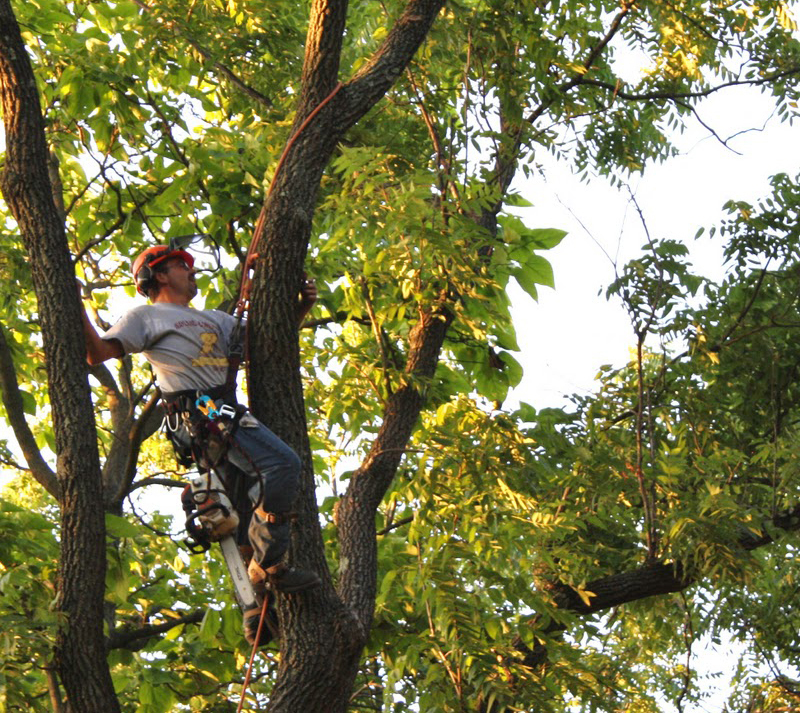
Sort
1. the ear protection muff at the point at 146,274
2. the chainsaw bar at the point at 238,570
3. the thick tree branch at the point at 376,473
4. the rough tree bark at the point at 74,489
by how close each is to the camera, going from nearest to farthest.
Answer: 1. the rough tree bark at the point at 74,489
2. the chainsaw bar at the point at 238,570
3. the ear protection muff at the point at 146,274
4. the thick tree branch at the point at 376,473

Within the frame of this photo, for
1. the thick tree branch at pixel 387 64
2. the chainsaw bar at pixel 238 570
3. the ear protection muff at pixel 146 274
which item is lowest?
the chainsaw bar at pixel 238 570

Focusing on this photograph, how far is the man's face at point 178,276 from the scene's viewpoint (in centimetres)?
509

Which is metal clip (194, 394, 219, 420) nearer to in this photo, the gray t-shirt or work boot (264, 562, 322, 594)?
the gray t-shirt

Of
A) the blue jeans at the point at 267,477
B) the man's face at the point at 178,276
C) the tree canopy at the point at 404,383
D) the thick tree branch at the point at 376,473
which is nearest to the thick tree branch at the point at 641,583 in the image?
the tree canopy at the point at 404,383

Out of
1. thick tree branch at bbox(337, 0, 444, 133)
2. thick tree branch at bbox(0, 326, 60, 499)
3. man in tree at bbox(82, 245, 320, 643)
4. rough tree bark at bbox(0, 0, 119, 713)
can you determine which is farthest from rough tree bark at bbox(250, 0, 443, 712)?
thick tree branch at bbox(0, 326, 60, 499)

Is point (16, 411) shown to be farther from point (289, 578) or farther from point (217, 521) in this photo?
point (289, 578)

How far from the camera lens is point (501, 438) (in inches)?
260

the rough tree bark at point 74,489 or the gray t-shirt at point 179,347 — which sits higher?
the gray t-shirt at point 179,347

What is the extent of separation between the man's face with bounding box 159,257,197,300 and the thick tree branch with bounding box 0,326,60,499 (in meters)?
1.55

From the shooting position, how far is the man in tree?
14.9ft

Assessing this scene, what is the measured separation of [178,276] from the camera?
5102 millimetres

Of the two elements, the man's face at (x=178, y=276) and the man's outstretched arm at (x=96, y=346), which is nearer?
the man's outstretched arm at (x=96, y=346)

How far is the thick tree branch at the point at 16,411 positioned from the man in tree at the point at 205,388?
59.9 inches

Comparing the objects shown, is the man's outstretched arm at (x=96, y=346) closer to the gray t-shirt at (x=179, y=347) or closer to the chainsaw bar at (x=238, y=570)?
the gray t-shirt at (x=179, y=347)
